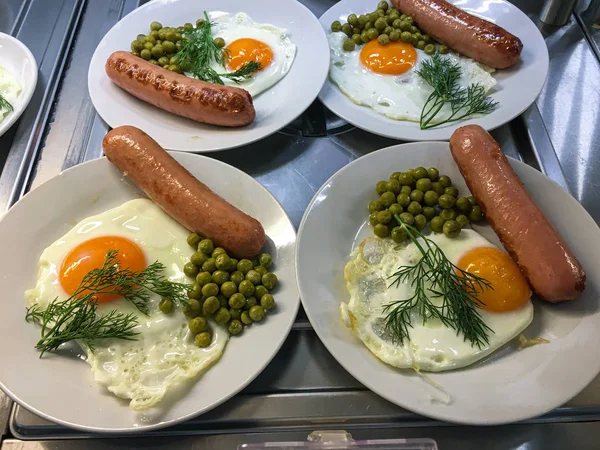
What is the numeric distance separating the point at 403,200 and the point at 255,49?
4.25 ft

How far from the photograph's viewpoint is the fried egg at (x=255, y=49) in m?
2.52

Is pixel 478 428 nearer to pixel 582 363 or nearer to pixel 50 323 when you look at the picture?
pixel 582 363

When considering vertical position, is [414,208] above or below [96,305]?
above

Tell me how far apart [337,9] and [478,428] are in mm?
2453

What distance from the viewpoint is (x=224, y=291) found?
1.75m

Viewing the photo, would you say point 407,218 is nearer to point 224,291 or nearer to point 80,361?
point 224,291

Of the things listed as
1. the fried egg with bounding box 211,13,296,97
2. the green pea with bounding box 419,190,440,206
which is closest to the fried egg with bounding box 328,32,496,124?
the fried egg with bounding box 211,13,296,97

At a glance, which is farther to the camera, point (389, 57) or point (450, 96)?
point (389, 57)

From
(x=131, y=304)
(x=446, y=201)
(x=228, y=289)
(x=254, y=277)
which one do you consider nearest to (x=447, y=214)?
(x=446, y=201)

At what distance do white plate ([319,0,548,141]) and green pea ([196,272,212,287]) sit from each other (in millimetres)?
1080

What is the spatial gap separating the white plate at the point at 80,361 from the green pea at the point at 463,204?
741 mm

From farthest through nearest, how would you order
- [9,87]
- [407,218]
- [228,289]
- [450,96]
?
[9,87]
[450,96]
[407,218]
[228,289]

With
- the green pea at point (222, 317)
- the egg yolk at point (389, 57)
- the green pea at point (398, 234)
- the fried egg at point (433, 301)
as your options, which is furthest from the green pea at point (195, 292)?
the egg yolk at point (389, 57)

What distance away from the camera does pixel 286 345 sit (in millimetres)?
1852
